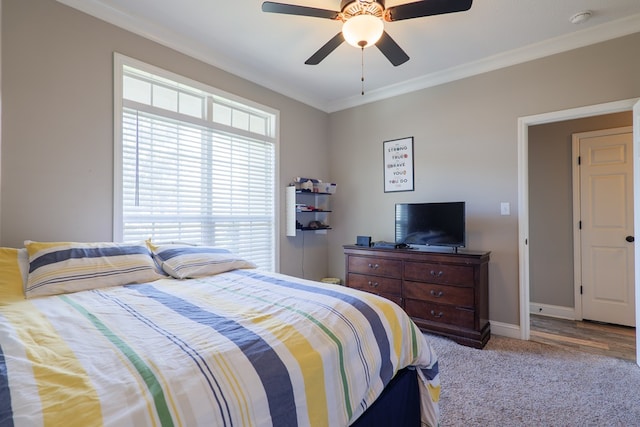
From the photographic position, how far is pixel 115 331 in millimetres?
1047

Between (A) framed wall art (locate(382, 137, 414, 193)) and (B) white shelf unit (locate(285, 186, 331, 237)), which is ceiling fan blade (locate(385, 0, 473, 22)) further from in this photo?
(B) white shelf unit (locate(285, 186, 331, 237))

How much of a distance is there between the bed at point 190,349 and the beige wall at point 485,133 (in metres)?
1.92

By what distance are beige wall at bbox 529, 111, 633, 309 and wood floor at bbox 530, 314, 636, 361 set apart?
1.01 feet

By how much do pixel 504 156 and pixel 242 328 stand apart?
2.99 m

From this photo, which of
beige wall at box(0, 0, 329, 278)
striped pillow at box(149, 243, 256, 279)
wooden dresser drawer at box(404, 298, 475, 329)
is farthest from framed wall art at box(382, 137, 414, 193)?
beige wall at box(0, 0, 329, 278)

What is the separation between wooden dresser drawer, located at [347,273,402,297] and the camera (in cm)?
312

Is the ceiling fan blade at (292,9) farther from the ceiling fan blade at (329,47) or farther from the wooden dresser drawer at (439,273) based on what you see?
the wooden dresser drawer at (439,273)

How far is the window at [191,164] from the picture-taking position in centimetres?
246

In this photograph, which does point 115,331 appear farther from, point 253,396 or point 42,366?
point 253,396

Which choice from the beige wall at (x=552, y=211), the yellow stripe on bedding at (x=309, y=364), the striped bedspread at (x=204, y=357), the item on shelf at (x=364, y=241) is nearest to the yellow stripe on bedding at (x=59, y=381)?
the striped bedspread at (x=204, y=357)

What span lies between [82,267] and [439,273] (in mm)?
2730

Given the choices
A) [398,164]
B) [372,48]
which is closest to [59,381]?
[372,48]

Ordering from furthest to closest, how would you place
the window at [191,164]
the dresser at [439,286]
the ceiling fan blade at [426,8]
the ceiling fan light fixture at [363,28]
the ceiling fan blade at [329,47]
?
1. the dresser at [439,286]
2. the window at [191,164]
3. the ceiling fan blade at [329,47]
4. the ceiling fan light fixture at [363,28]
5. the ceiling fan blade at [426,8]

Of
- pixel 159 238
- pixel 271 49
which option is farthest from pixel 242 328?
pixel 271 49
